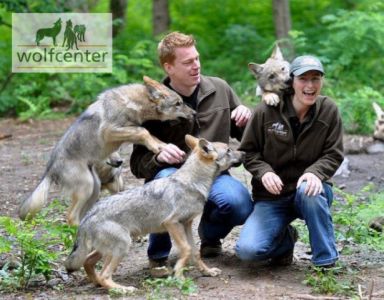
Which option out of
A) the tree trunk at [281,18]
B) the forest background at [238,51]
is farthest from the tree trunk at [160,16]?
the tree trunk at [281,18]

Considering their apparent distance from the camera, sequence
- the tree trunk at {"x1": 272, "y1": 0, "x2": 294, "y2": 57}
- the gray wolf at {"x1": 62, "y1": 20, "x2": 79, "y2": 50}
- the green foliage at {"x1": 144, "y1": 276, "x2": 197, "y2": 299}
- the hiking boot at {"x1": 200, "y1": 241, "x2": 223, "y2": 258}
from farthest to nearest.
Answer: the tree trunk at {"x1": 272, "y1": 0, "x2": 294, "y2": 57}
the gray wolf at {"x1": 62, "y1": 20, "x2": 79, "y2": 50}
the hiking boot at {"x1": 200, "y1": 241, "x2": 223, "y2": 258}
the green foliage at {"x1": 144, "y1": 276, "x2": 197, "y2": 299}

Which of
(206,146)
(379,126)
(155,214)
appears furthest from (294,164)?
(379,126)

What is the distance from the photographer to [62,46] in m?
16.9

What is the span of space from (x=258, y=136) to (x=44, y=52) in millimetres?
11446

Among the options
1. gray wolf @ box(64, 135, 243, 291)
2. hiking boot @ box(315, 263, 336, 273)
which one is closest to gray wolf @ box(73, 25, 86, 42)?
gray wolf @ box(64, 135, 243, 291)

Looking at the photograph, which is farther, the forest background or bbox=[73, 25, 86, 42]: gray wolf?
bbox=[73, 25, 86, 42]: gray wolf

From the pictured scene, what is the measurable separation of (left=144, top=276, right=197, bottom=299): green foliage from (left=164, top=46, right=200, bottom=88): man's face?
1925mm

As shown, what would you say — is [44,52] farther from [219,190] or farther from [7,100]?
[219,190]

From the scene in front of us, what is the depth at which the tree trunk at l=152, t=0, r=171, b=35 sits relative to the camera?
18.9 m

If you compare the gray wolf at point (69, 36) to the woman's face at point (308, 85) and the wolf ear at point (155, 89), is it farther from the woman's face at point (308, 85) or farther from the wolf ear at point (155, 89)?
the woman's face at point (308, 85)

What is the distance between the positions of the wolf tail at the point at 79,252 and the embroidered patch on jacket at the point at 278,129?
187 centimetres

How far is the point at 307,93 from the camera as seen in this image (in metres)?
6.28

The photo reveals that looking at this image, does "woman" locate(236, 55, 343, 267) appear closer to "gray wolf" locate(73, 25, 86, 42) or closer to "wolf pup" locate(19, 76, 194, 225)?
"wolf pup" locate(19, 76, 194, 225)

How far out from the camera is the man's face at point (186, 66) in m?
6.65
